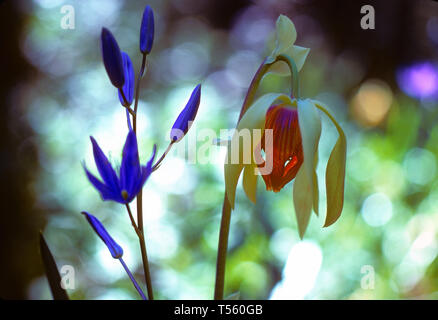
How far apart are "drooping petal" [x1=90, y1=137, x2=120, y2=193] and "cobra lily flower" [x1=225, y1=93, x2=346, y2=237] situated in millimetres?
83

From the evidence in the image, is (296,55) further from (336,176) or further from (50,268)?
(50,268)

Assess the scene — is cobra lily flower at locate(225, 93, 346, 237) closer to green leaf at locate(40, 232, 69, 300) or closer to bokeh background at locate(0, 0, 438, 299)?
green leaf at locate(40, 232, 69, 300)

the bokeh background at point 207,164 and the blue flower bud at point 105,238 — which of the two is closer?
the blue flower bud at point 105,238

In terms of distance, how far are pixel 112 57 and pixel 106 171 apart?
0.27 ft

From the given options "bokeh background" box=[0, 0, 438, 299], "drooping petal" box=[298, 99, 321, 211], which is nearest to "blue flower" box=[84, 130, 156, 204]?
"drooping petal" box=[298, 99, 321, 211]

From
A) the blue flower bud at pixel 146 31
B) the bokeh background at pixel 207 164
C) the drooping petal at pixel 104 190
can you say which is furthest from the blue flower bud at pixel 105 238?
the bokeh background at pixel 207 164

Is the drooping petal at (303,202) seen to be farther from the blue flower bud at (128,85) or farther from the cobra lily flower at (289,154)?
the blue flower bud at (128,85)

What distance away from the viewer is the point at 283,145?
34cm

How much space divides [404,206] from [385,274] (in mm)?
156

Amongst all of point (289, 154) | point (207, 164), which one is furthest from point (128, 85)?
point (207, 164)

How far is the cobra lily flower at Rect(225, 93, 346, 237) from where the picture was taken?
31cm

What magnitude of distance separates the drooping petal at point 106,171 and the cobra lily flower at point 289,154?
0.08 metres

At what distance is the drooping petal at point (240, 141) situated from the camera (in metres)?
0.31

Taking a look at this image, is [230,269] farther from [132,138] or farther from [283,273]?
[132,138]
